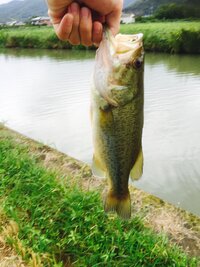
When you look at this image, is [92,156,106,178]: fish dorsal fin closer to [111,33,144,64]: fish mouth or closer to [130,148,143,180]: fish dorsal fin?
[130,148,143,180]: fish dorsal fin

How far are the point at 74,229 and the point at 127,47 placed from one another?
7.35ft

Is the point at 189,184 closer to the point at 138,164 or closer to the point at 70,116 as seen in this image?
the point at 138,164

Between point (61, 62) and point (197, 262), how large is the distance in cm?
1769

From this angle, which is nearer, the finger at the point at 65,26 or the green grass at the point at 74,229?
the finger at the point at 65,26

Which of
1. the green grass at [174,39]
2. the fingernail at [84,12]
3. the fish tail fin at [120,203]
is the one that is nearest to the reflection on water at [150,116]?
the green grass at [174,39]

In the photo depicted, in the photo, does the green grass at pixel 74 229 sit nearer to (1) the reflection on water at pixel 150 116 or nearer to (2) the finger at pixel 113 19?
A: (1) the reflection on water at pixel 150 116

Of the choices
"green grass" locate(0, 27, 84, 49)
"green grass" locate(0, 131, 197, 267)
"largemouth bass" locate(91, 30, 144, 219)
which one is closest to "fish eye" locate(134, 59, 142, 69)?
"largemouth bass" locate(91, 30, 144, 219)

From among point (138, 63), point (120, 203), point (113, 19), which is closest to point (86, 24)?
point (113, 19)

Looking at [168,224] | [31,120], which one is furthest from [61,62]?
[168,224]

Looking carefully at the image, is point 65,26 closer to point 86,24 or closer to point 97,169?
point 86,24

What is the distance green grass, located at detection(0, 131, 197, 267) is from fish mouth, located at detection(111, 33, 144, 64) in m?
1.94

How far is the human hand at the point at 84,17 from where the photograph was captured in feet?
5.78

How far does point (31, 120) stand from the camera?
9.23 m

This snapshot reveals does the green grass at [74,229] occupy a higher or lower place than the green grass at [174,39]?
higher
